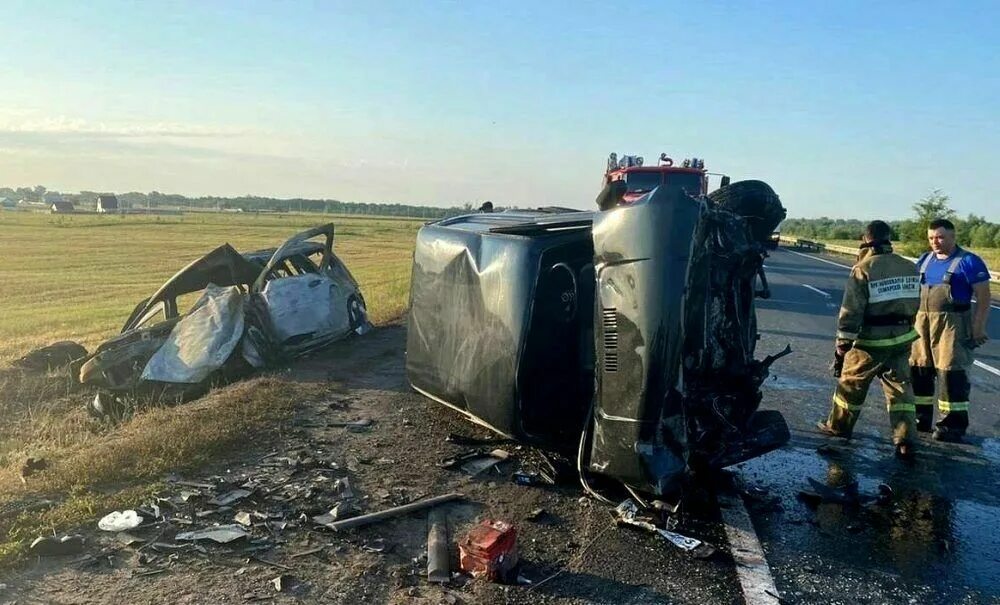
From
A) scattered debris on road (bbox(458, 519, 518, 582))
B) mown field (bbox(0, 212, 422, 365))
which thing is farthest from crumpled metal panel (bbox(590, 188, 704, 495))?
mown field (bbox(0, 212, 422, 365))

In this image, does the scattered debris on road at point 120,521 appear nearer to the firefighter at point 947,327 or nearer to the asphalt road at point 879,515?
the asphalt road at point 879,515

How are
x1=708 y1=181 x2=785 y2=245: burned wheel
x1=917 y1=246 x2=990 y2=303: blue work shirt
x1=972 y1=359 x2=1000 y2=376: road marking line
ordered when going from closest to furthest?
1. x1=708 y1=181 x2=785 y2=245: burned wheel
2. x1=917 y1=246 x2=990 y2=303: blue work shirt
3. x1=972 y1=359 x2=1000 y2=376: road marking line

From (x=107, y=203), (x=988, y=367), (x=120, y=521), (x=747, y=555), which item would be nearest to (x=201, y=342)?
(x=120, y=521)

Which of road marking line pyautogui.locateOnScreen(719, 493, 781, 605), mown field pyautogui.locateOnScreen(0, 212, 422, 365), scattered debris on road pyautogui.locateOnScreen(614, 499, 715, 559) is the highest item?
scattered debris on road pyautogui.locateOnScreen(614, 499, 715, 559)

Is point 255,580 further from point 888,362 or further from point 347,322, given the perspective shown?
point 347,322

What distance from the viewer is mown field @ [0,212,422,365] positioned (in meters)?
14.6

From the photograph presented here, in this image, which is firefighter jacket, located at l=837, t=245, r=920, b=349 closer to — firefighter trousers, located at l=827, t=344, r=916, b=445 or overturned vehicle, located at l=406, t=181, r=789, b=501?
firefighter trousers, located at l=827, t=344, r=916, b=445

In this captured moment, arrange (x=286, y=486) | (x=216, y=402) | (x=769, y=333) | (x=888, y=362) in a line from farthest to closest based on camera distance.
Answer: (x=769, y=333) → (x=216, y=402) → (x=888, y=362) → (x=286, y=486)

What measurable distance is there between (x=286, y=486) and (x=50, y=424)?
368cm

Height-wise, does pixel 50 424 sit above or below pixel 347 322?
below

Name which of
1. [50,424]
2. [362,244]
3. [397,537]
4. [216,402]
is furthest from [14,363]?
[362,244]

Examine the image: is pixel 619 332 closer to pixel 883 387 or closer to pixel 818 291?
pixel 883 387

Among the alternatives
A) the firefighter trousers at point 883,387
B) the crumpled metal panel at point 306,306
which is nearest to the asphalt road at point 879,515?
the firefighter trousers at point 883,387

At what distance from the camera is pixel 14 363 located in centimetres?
935
